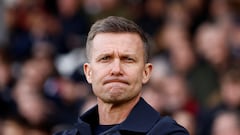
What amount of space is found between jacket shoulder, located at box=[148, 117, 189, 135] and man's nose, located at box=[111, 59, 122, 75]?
0.31 m

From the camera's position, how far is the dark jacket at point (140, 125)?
4.24 meters

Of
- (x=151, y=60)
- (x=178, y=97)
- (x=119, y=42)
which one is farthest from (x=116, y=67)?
(x=151, y=60)

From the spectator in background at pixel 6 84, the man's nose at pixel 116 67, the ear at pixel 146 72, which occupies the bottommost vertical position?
the spectator in background at pixel 6 84

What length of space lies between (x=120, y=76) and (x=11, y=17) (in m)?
7.73

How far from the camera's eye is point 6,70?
33.8 feet

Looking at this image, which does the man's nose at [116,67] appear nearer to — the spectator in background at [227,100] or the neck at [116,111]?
the neck at [116,111]

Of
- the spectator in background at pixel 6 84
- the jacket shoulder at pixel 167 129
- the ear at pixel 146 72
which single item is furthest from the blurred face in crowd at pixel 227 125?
the jacket shoulder at pixel 167 129

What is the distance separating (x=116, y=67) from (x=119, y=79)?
6cm

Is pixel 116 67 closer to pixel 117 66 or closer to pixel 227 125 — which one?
pixel 117 66

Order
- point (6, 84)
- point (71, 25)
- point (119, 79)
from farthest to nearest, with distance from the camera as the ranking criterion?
point (71, 25) < point (6, 84) < point (119, 79)

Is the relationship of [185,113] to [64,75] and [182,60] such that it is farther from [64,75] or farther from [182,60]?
[64,75]

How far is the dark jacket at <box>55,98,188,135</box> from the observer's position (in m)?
4.24

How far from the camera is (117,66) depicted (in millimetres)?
4344

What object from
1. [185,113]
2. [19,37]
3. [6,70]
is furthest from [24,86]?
[185,113]
